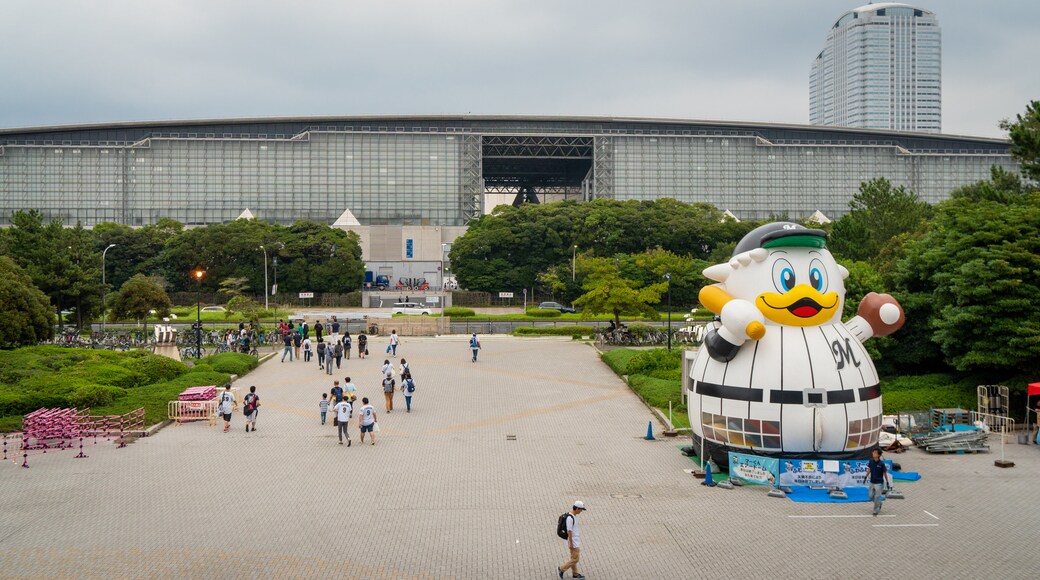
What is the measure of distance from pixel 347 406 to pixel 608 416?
28.3 feet

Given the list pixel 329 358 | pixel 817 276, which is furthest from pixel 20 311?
pixel 817 276

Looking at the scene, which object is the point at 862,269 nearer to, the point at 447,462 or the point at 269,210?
the point at 447,462

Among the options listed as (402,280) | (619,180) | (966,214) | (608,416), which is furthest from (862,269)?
(619,180)

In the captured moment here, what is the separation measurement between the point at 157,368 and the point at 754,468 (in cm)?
2252

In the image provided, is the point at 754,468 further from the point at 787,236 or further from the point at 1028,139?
the point at 1028,139

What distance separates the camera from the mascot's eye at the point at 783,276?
754 inches

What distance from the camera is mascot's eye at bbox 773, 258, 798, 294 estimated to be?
62.8 feet

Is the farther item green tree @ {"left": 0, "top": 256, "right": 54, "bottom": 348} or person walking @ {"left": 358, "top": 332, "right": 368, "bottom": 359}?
person walking @ {"left": 358, "top": 332, "right": 368, "bottom": 359}

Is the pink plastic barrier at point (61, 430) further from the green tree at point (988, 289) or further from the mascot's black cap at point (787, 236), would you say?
the green tree at point (988, 289)

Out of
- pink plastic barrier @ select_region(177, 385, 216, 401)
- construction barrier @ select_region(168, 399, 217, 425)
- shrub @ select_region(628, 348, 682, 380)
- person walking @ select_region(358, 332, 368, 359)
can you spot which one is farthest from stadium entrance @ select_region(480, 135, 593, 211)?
construction barrier @ select_region(168, 399, 217, 425)

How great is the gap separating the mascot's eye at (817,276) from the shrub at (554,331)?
3258 cm

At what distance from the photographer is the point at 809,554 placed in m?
14.8

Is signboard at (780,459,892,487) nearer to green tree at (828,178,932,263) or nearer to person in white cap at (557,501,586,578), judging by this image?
person in white cap at (557,501,586,578)

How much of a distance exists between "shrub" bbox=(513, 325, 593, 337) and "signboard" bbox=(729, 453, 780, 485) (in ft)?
107
